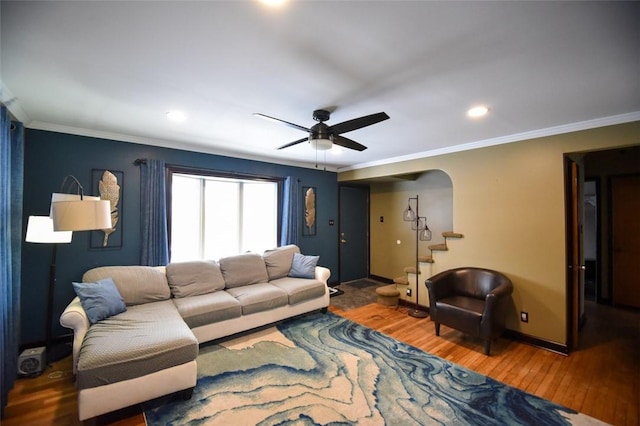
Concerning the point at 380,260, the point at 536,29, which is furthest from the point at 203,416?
the point at 380,260

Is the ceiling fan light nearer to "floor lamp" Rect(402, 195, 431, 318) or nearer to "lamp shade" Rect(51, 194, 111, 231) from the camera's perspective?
"lamp shade" Rect(51, 194, 111, 231)

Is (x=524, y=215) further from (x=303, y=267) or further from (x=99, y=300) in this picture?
(x=99, y=300)

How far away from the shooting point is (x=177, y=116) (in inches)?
107

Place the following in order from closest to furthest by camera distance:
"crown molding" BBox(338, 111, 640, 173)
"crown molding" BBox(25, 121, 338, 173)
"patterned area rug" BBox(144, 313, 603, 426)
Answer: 1. "patterned area rug" BBox(144, 313, 603, 426)
2. "crown molding" BBox(338, 111, 640, 173)
3. "crown molding" BBox(25, 121, 338, 173)

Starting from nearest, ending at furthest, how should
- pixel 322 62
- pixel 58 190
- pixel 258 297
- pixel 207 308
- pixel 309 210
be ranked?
pixel 322 62 < pixel 207 308 < pixel 58 190 < pixel 258 297 < pixel 309 210

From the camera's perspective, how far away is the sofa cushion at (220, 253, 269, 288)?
3.70 metres

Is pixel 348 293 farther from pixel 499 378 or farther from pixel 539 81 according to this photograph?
pixel 539 81

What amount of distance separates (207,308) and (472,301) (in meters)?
3.22

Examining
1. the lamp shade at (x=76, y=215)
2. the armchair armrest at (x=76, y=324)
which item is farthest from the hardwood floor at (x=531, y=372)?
the lamp shade at (x=76, y=215)

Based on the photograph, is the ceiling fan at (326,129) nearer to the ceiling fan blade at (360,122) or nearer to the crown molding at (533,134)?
the ceiling fan blade at (360,122)

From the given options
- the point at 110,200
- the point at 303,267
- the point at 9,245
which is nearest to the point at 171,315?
the point at 9,245

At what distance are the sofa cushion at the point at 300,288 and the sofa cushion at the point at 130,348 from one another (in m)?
1.45

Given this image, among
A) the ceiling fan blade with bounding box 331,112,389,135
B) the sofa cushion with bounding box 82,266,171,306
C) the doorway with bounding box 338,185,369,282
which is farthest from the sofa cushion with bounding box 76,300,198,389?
the doorway with bounding box 338,185,369,282

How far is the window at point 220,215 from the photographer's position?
13.2 ft
